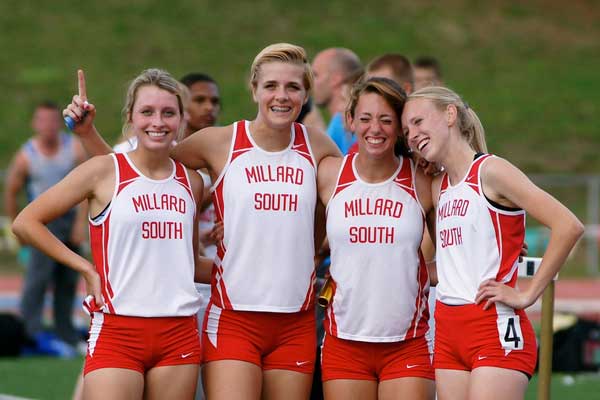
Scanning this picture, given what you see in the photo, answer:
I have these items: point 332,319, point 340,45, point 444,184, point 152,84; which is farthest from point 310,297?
point 340,45

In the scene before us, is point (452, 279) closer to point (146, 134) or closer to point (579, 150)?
point (146, 134)

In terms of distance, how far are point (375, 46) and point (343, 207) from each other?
23.8 meters

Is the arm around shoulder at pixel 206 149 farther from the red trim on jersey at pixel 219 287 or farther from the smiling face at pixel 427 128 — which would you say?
the smiling face at pixel 427 128

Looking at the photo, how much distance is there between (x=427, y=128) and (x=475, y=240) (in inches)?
21.5

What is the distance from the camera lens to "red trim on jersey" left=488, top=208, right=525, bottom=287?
5125mm

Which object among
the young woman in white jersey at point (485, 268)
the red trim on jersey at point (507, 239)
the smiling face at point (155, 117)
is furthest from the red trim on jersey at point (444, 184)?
the smiling face at point (155, 117)

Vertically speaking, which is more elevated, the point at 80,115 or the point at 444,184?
the point at 80,115

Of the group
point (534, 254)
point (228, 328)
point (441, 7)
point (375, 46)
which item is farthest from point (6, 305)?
point (441, 7)

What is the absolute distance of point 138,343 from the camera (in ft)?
17.4

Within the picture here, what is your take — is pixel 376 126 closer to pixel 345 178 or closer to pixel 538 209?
pixel 345 178

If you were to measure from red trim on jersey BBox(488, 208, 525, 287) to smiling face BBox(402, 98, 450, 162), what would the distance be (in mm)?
396

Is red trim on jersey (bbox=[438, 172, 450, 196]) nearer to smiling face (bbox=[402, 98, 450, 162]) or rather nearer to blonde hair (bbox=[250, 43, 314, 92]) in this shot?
smiling face (bbox=[402, 98, 450, 162])

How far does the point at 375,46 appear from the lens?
2892 centimetres

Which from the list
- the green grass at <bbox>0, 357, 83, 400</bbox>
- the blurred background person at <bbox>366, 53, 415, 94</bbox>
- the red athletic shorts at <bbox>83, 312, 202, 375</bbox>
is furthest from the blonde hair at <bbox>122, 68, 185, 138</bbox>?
the green grass at <bbox>0, 357, 83, 400</bbox>
